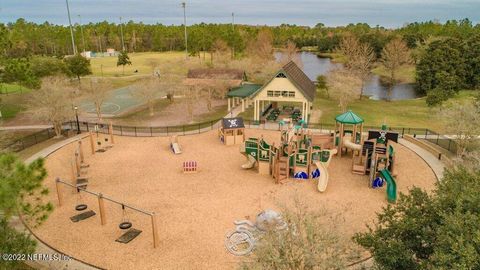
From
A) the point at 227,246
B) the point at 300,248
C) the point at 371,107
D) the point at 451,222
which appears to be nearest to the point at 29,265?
the point at 227,246

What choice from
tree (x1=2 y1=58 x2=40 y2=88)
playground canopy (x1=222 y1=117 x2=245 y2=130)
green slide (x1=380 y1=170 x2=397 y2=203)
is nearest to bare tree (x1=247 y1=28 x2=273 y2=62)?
playground canopy (x1=222 y1=117 x2=245 y2=130)

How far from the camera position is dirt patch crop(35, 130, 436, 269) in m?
17.0

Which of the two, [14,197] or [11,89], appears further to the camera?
[11,89]

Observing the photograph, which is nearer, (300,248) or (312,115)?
(300,248)

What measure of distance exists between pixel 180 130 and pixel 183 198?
16085 mm

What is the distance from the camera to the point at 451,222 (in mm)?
10133

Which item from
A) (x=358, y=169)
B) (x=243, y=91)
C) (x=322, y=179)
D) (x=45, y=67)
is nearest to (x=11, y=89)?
(x=45, y=67)

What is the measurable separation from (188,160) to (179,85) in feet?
78.9

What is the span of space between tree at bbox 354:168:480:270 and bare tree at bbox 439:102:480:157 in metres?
17.0

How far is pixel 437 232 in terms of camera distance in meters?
10.5

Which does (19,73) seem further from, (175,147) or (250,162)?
(250,162)

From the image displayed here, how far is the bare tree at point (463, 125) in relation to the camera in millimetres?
27041

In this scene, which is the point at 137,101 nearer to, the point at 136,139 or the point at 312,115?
the point at 136,139

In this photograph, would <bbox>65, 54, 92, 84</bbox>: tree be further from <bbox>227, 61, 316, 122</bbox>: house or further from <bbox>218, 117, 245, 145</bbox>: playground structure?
<bbox>218, 117, 245, 145</bbox>: playground structure
